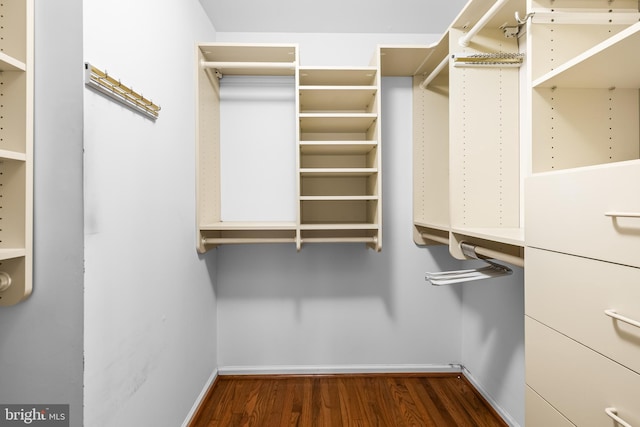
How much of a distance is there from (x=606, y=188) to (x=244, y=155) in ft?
6.84

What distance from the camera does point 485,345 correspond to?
2.22m

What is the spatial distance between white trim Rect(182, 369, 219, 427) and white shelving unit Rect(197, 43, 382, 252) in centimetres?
87

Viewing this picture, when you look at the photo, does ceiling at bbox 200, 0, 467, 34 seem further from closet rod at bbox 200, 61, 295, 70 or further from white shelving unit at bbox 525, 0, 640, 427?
white shelving unit at bbox 525, 0, 640, 427

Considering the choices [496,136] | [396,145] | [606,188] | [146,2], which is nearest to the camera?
[606,188]

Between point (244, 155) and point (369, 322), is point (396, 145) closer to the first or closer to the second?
point (244, 155)

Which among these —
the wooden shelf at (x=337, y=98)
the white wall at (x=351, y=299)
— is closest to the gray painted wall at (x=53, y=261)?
the wooden shelf at (x=337, y=98)

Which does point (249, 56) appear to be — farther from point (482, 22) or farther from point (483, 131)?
point (483, 131)

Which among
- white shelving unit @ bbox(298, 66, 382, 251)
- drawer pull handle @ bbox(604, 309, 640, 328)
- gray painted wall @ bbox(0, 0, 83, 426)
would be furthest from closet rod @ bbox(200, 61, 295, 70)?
drawer pull handle @ bbox(604, 309, 640, 328)

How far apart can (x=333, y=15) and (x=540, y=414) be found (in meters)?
2.26

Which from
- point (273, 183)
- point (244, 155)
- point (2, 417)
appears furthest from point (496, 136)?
point (2, 417)

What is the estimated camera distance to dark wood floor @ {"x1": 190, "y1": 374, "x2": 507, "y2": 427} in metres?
1.99

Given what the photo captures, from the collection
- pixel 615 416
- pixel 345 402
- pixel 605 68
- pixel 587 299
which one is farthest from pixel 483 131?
pixel 345 402

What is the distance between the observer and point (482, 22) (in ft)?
5.08

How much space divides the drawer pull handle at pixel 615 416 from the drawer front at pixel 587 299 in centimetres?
12
